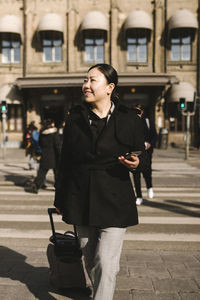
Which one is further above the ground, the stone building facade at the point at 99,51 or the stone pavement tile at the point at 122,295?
the stone building facade at the point at 99,51

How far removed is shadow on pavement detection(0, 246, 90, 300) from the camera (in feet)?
10.8

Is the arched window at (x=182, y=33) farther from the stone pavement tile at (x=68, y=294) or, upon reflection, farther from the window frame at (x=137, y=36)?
the stone pavement tile at (x=68, y=294)

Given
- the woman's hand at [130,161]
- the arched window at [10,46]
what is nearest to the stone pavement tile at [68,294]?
the woman's hand at [130,161]

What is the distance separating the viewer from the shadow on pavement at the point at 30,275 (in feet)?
10.8

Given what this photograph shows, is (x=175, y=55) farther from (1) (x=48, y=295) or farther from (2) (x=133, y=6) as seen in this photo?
(1) (x=48, y=295)

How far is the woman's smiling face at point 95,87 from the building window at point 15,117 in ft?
78.4

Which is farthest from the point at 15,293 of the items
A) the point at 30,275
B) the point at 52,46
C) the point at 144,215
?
the point at 52,46

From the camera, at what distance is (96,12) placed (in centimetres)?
2423

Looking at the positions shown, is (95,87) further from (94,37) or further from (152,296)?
(94,37)

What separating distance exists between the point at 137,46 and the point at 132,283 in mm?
23238

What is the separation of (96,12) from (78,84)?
5219 mm


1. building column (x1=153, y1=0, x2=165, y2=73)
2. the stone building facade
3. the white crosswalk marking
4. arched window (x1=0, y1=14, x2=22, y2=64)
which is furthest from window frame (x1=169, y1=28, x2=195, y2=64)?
the white crosswalk marking

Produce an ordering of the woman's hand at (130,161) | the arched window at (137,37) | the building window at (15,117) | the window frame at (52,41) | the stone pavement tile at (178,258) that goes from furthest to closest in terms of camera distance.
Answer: the building window at (15,117)
the window frame at (52,41)
the arched window at (137,37)
the stone pavement tile at (178,258)
the woman's hand at (130,161)

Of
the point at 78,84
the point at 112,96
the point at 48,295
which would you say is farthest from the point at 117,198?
the point at 78,84
